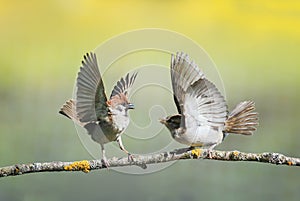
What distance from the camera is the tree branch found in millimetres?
1357

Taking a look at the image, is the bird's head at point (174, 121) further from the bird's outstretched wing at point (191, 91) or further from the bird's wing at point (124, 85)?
the bird's wing at point (124, 85)

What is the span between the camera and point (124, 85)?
57.7 inches

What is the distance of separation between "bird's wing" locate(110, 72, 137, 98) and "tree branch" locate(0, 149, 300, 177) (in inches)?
7.7

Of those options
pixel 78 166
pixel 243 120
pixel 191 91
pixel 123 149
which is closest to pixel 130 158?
pixel 123 149

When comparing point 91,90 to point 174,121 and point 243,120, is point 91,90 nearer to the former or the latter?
point 174,121

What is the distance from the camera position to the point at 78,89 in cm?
132

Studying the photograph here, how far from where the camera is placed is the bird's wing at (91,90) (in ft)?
4.21

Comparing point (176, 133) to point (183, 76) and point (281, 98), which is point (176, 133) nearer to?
point (183, 76)

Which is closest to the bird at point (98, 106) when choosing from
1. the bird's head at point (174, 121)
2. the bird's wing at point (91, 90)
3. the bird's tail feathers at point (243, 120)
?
the bird's wing at point (91, 90)

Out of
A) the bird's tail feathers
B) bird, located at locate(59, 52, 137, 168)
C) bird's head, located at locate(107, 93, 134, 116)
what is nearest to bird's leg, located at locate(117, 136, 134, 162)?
bird, located at locate(59, 52, 137, 168)

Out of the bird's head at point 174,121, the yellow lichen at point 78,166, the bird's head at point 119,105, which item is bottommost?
the yellow lichen at point 78,166

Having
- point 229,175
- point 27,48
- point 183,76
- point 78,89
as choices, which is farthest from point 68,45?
point 229,175

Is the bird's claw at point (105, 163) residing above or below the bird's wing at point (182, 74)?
below

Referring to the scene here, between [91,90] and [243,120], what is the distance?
520mm
